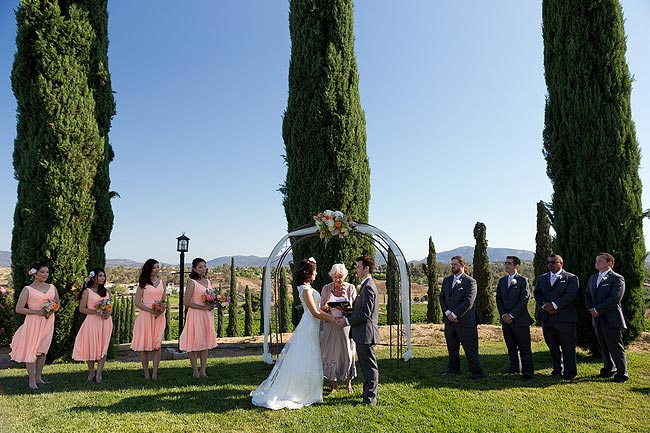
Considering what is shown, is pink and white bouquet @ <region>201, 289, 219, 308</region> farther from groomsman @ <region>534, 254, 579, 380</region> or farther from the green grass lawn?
groomsman @ <region>534, 254, 579, 380</region>

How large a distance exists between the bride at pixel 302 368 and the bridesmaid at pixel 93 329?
306 cm

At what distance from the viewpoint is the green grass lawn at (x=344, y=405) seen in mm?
4859

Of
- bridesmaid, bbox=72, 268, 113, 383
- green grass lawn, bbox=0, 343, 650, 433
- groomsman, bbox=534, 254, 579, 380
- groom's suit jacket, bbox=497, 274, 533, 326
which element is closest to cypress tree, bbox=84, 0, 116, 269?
bridesmaid, bbox=72, 268, 113, 383

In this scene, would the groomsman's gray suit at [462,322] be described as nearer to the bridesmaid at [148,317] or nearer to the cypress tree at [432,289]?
the bridesmaid at [148,317]

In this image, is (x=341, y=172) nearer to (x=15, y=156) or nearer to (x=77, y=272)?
(x=77, y=272)

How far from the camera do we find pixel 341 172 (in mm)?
10586

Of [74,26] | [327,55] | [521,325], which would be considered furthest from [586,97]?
[74,26]

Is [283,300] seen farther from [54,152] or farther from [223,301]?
[223,301]

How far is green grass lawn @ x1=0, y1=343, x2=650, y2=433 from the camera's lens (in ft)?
15.9

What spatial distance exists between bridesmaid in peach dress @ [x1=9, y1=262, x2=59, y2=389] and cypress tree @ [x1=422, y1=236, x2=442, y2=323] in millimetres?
19766

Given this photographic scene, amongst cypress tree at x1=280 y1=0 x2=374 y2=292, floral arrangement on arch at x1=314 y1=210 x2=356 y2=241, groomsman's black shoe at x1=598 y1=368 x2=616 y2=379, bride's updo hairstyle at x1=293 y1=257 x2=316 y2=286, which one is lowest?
groomsman's black shoe at x1=598 y1=368 x2=616 y2=379

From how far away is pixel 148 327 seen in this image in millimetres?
7062

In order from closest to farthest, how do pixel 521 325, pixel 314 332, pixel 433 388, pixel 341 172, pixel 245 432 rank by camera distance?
pixel 245 432 < pixel 314 332 < pixel 433 388 < pixel 521 325 < pixel 341 172

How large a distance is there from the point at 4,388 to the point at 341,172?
7.94 m
